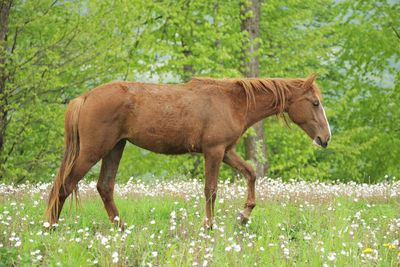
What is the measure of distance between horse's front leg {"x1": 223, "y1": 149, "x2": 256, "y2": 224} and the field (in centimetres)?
14

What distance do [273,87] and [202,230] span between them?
2.46 meters

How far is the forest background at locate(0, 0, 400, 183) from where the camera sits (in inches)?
430

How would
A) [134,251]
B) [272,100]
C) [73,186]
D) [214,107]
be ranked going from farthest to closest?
[272,100]
[214,107]
[73,186]
[134,251]

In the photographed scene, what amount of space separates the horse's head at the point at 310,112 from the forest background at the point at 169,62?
1888 mm

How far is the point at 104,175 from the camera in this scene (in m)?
5.71

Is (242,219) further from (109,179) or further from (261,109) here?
(109,179)

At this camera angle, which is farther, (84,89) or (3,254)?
(84,89)

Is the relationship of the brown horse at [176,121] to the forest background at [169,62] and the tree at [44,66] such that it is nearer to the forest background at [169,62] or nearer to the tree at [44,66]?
the forest background at [169,62]

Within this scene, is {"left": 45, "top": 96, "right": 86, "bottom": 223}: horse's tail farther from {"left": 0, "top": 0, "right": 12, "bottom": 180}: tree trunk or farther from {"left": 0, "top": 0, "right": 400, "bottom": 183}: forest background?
{"left": 0, "top": 0, "right": 12, "bottom": 180}: tree trunk

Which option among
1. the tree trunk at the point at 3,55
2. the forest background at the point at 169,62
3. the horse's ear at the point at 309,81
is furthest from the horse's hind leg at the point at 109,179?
the tree trunk at the point at 3,55

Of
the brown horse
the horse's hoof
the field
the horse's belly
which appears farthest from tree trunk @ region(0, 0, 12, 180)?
the horse's hoof

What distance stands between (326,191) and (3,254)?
5.83m

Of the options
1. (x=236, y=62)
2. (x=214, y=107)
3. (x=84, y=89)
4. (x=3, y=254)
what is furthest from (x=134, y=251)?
(x=236, y=62)

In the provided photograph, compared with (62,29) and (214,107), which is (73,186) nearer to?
(214,107)
